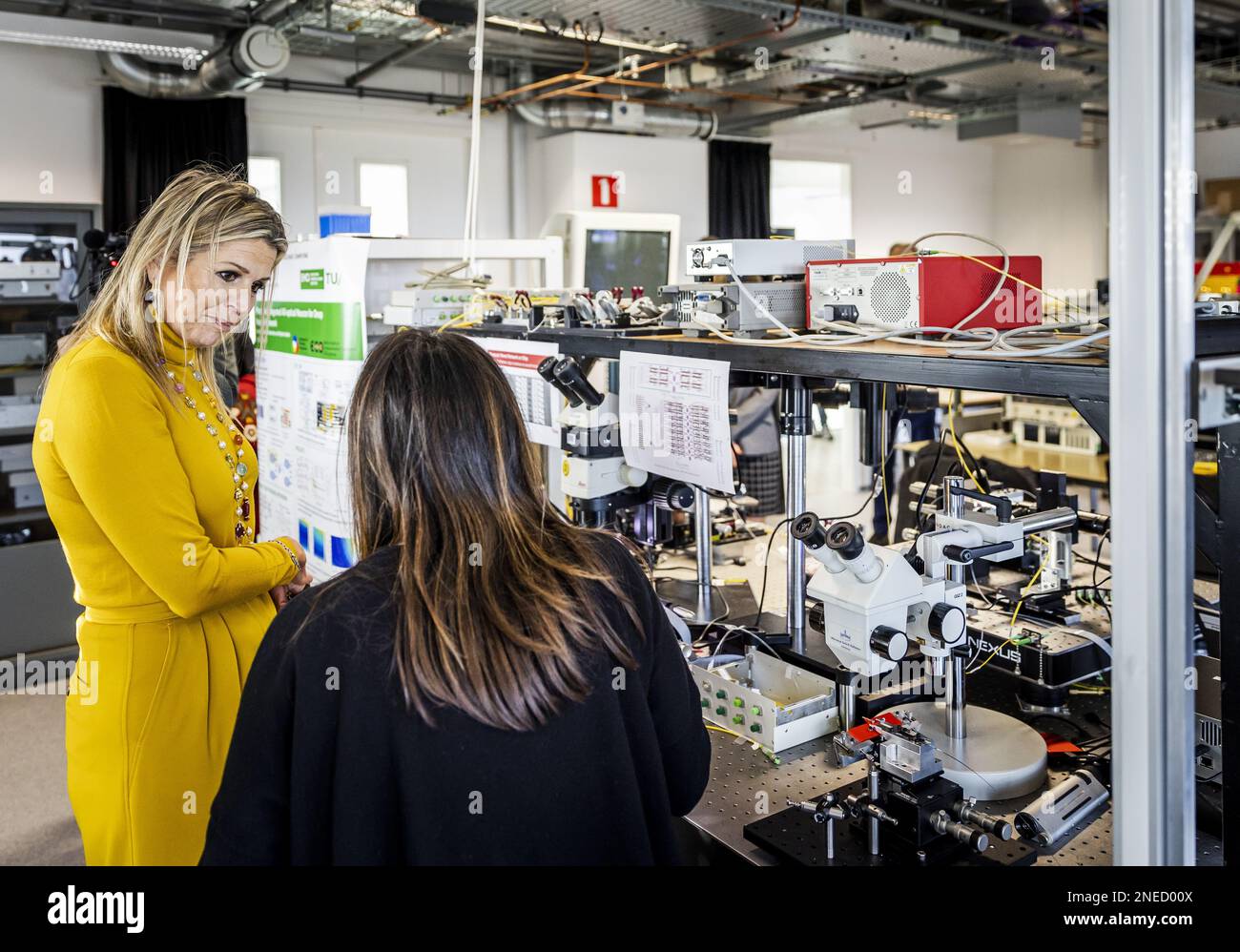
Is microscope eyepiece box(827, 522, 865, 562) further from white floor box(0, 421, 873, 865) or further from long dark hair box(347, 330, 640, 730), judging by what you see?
white floor box(0, 421, 873, 865)

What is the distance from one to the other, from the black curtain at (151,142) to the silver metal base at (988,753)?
492 cm

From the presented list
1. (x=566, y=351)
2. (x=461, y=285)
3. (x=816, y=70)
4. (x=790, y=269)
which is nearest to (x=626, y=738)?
(x=790, y=269)

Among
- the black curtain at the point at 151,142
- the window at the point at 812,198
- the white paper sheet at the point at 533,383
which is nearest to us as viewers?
the white paper sheet at the point at 533,383

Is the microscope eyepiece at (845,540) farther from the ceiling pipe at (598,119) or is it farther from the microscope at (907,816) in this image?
the ceiling pipe at (598,119)

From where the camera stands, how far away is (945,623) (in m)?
1.40

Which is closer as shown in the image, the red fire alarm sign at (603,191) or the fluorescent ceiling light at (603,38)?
the fluorescent ceiling light at (603,38)

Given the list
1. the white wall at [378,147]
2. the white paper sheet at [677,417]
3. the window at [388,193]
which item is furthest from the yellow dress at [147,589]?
the window at [388,193]

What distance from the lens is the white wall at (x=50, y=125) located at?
5141mm

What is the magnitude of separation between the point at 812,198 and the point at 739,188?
9.69 ft

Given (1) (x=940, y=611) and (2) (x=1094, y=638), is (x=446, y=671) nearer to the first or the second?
(1) (x=940, y=611)

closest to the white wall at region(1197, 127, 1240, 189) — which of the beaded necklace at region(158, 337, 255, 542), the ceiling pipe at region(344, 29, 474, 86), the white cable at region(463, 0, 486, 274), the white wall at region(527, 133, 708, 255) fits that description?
the white wall at region(527, 133, 708, 255)

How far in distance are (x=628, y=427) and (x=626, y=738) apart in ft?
3.00

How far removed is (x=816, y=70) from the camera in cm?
567
